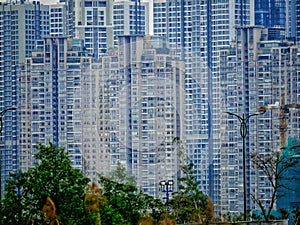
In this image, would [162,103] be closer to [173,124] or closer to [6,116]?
[173,124]

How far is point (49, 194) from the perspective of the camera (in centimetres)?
925

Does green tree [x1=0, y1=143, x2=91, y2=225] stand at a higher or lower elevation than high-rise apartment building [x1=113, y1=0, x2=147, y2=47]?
lower

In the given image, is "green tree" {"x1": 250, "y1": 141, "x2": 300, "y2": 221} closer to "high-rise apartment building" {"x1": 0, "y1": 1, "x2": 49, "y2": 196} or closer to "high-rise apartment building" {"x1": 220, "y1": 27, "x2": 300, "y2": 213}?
"high-rise apartment building" {"x1": 220, "y1": 27, "x2": 300, "y2": 213}

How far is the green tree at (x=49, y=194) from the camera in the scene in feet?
30.0

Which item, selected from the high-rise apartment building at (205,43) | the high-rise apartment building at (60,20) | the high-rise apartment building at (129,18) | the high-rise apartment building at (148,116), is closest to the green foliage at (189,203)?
the high-rise apartment building at (148,116)

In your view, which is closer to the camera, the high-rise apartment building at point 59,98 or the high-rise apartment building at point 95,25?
the high-rise apartment building at point 59,98

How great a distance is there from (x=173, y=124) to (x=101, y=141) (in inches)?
51.7

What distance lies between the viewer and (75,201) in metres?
9.14

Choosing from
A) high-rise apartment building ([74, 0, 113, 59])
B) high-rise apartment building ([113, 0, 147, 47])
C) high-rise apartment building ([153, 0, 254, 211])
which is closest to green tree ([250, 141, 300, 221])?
high-rise apartment building ([153, 0, 254, 211])

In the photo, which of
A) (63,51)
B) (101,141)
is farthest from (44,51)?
(101,141)

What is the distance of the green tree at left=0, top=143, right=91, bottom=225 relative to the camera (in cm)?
914

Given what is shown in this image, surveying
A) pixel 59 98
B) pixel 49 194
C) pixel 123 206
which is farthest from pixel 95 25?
pixel 49 194

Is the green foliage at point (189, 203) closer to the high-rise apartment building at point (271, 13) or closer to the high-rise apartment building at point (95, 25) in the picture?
the high-rise apartment building at point (95, 25)

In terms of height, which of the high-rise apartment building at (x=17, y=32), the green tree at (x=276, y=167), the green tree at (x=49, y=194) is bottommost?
the green tree at (x=276, y=167)
